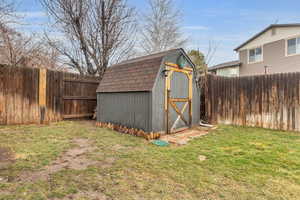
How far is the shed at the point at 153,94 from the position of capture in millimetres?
Answer: 5391

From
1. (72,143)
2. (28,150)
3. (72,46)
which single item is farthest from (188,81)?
(72,46)

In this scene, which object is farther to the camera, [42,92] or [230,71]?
[230,71]

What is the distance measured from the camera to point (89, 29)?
10.1m

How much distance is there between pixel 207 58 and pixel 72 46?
357 inches

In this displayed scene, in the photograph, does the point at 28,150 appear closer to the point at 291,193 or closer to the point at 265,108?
the point at 291,193

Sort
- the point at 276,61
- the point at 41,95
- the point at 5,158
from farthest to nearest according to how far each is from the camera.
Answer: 1. the point at 276,61
2. the point at 41,95
3. the point at 5,158

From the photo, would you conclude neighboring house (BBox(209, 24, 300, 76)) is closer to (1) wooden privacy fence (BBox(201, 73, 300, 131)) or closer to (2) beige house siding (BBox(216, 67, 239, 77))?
(2) beige house siding (BBox(216, 67, 239, 77))

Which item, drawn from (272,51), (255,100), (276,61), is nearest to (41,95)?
(255,100)

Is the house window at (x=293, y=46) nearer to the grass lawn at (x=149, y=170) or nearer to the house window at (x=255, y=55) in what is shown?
the house window at (x=255, y=55)

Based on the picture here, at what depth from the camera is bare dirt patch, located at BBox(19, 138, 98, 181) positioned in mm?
2709

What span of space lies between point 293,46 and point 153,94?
42.4 feet

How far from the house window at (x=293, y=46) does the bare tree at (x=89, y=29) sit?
38.0 feet

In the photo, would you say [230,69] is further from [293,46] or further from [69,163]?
[69,163]

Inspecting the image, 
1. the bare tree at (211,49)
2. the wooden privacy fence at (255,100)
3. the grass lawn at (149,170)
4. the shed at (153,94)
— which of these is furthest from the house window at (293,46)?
the grass lawn at (149,170)
